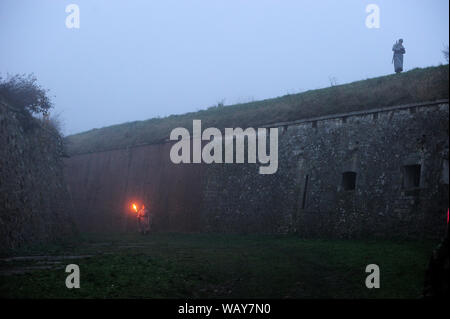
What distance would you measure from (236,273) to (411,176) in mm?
9166

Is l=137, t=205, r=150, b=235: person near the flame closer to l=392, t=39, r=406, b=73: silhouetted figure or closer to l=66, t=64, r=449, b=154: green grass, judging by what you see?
l=66, t=64, r=449, b=154: green grass

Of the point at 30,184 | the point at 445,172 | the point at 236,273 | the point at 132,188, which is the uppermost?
the point at 445,172

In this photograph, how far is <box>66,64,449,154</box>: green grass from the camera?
18.0m

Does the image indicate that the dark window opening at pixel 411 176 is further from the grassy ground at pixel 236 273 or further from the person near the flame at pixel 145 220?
the person near the flame at pixel 145 220

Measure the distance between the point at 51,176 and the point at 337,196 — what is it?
40.3 ft

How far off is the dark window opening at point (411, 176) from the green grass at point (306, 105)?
2486 millimetres

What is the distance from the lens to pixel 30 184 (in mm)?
17344

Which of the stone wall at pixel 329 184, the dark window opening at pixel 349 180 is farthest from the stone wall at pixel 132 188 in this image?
the dark window opening at pixel 349 180

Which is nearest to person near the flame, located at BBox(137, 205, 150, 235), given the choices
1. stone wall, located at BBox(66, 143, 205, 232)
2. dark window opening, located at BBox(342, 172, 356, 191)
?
stone wall, located at BBox(66, 143, 205, 232)

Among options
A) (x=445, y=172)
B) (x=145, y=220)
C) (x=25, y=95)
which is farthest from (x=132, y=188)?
(x=445, y=172)

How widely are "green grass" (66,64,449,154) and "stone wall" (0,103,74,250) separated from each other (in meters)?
8.09

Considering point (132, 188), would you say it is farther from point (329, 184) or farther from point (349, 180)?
point (349, 180)

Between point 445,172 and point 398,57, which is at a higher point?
point 398,57
